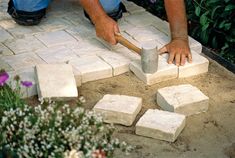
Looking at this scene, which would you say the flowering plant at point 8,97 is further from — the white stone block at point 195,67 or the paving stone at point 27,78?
the white stone block at point 195,67

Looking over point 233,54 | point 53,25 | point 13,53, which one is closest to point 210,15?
point 233,54

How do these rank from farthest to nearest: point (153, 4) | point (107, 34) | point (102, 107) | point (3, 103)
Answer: point (153, 4) → point (107, 34) → point (102, 107) → point (3, 103)

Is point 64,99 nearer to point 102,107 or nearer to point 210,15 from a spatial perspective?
point 102,107

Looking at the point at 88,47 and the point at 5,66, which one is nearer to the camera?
the point at 5,66

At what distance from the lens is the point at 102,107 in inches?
150

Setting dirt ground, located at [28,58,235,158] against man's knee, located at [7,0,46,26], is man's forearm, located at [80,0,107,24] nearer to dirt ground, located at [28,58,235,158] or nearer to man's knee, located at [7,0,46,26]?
dirt ground, located at [28,58,235,158]

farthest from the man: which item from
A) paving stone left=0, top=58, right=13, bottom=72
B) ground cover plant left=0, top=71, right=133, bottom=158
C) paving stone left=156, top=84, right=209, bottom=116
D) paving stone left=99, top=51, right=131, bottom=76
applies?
ground cover plant left=0, top=71, right=133, bottom=158

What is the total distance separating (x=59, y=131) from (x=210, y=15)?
244cm

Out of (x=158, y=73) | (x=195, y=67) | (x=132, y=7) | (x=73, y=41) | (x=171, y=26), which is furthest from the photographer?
(x=132, y=7)

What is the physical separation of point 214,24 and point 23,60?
62.6 inches

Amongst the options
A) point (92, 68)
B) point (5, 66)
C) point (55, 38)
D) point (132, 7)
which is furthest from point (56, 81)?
point (132, 7)

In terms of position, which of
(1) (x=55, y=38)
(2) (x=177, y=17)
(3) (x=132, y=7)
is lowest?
(3) (x=132, y=7)

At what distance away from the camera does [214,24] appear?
4.87 meters

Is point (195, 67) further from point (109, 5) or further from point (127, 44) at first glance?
point (109, 5)
